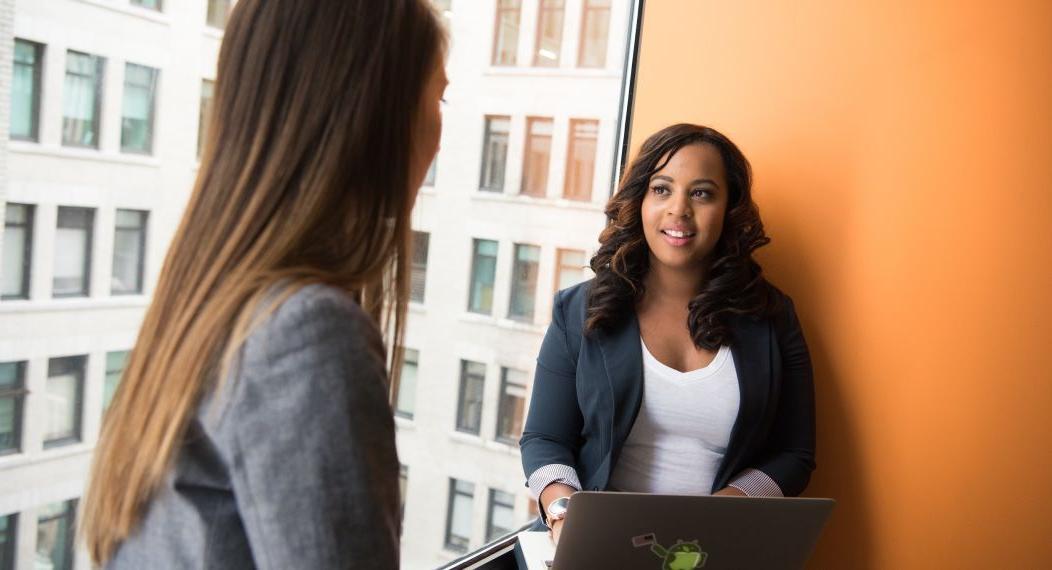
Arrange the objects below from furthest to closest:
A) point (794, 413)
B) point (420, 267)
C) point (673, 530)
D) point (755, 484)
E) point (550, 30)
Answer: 1. point (550, 30)
2. point (420, 267)
3. point (794, 413)
4. point (755, 484)
5. point (673, 530)

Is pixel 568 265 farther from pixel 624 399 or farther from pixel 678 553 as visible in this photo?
pixel 678 553

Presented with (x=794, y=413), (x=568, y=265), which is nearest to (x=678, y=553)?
(x=794, y=413)

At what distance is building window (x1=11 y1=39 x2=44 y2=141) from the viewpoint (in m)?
1.66

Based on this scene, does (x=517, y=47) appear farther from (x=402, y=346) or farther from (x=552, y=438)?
A: (x=402, y=346)

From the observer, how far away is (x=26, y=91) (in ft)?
5.62

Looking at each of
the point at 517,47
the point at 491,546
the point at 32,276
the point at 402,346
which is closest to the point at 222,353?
the point at 402,346

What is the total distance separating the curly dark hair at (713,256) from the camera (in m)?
1.95

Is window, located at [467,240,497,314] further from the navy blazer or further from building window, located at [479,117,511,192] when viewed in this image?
the navy blazer

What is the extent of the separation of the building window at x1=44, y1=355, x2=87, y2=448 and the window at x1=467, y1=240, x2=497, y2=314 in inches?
74.6

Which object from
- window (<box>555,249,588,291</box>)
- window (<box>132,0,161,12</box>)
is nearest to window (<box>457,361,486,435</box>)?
window (<box>555,249,588,291</box>)

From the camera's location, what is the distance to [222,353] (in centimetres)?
70

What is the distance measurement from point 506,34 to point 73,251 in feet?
6.84

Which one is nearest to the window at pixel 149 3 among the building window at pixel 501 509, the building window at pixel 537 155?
the building window at pixel 537 155

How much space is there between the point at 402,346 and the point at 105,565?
35 cm
